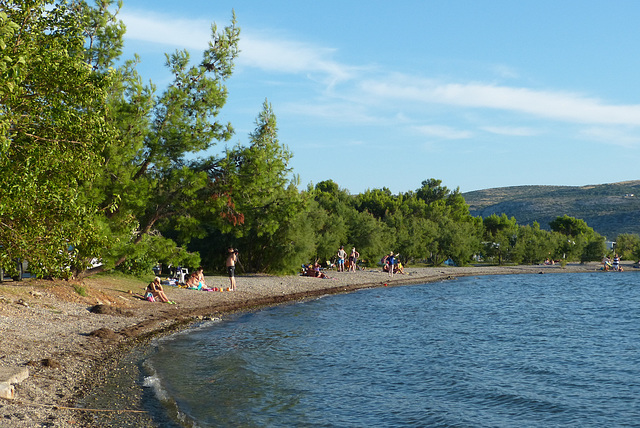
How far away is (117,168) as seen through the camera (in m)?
23.2

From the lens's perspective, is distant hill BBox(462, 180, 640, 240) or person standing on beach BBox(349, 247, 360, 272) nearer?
person standing on beach BBox(349, 247, 360, 272)

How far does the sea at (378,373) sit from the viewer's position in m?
12.1

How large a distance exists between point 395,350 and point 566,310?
19.0 m

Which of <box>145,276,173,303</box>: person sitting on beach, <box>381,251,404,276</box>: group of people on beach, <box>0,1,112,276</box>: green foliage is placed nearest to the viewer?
<box>0,1,112,276</box>: green foliage

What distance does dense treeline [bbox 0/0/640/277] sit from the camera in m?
13.5

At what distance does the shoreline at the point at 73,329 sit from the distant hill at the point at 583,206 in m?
137

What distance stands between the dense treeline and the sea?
12.8 feet

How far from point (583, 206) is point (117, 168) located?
539 feet

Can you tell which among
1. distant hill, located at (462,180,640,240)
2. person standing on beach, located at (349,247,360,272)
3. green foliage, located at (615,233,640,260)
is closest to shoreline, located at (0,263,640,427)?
person standing on beach, located at (349,247,360,272)

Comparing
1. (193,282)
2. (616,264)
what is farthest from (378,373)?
(616,264)

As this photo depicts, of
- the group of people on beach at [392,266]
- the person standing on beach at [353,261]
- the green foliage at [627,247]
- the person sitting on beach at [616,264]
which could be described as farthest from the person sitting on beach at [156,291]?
the green foliage at [627,247]

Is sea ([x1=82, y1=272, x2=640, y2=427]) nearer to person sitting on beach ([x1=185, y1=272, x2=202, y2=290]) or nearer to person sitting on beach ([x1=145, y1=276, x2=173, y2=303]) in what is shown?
person sitting on beach ([x1=145, y1=276, x2=173, y2=303])

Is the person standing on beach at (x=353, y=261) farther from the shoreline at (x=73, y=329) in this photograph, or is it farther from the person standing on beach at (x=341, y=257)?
the shoreline at (x=73, y=329)

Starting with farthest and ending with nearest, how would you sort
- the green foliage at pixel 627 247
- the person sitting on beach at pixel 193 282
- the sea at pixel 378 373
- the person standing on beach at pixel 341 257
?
the green foliage at pixel 627 247 < the person standing on beach at pixel 341 257 < the person sitting on beach at pixel 193 282 < the sea at pixel 378 373
